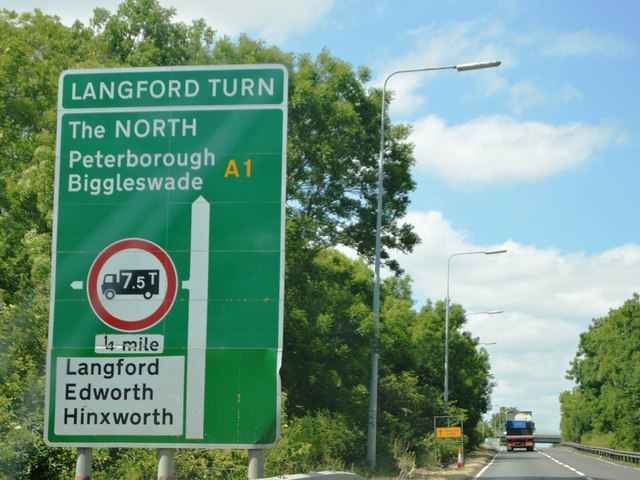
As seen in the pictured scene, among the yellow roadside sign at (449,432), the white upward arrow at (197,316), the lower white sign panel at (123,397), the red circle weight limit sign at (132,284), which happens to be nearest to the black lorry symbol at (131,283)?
the red circle weight limit sign at (132,284)

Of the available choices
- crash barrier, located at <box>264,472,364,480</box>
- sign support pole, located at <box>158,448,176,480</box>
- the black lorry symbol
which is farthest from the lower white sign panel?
crash barrier, located at <box>264,472,364,480</box>

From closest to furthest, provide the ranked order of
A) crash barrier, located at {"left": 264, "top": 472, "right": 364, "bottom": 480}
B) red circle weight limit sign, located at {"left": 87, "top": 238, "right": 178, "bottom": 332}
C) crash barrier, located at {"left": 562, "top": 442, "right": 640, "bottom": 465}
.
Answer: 1. red circle weight limit sign, located at {"left": 87, "top": 238, "right": 178, "bottom": 332}
2. crash barrier, located at {"left": 264, "top": 472, "right": 364, "bottom": 480}
3. crash barrier, located at {"left": 562, "top": 442, "right": 640, "bottom": 465}

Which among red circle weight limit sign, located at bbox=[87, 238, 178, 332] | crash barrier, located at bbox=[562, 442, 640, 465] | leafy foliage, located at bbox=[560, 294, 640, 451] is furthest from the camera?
leafy foliage, located at bbox=[560, 294, 640, 451]

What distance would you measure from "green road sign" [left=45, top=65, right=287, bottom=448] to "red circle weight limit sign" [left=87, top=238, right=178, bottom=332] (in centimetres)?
1

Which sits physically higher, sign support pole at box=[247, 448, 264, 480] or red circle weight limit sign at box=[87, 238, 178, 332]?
red circle weight limit sign at box=[87, 238, 178, 332]

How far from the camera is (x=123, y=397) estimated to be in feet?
25.6

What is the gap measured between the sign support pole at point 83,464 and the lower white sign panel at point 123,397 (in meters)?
0.19

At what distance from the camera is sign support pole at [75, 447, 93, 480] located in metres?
7.79

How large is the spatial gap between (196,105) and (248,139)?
1.89 ft

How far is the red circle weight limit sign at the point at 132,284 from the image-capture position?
789 cm

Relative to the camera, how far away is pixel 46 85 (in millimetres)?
30359

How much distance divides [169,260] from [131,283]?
374mm

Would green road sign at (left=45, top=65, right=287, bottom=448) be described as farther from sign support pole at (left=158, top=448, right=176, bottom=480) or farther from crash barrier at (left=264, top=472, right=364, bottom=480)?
crash barrier at (left=264, top=472, right=364, bottom=480)

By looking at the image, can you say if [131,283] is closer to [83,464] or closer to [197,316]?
[197,316]
